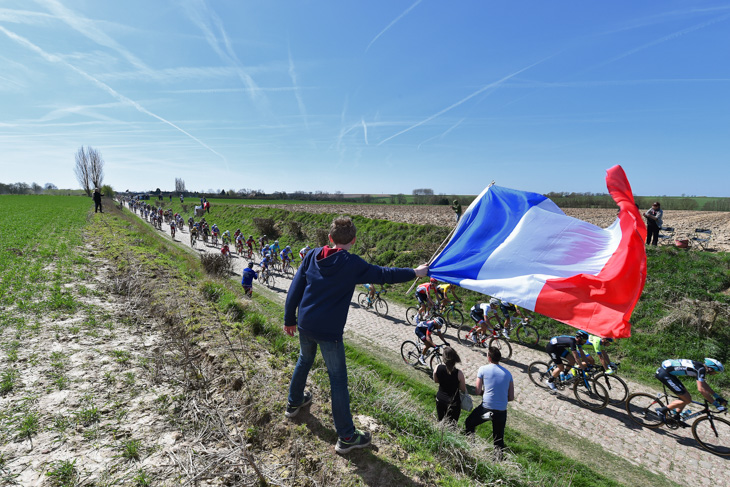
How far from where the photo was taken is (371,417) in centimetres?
496

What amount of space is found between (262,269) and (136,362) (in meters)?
14.3

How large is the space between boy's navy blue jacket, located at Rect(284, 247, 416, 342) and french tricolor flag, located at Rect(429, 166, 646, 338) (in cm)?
161

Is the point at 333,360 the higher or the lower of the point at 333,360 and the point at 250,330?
the higher

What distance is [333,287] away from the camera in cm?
360

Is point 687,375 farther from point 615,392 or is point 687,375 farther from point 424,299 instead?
point 424,299

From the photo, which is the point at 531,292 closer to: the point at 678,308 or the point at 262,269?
the point at 678,308

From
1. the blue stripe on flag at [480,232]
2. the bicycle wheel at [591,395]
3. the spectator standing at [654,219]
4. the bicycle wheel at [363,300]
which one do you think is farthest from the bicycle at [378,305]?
the spectator standing at [654,219]

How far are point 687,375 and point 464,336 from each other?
21.8 ft

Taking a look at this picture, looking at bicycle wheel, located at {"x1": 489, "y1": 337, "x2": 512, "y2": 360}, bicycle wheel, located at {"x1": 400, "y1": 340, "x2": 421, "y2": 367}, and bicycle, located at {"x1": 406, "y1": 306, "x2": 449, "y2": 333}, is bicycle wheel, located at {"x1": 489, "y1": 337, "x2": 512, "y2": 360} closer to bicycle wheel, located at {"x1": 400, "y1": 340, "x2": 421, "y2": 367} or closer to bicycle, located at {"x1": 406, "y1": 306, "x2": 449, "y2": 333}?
bicycle, located at {"x1": 406, "y1": 306, "x2": 449, "y2": 333}

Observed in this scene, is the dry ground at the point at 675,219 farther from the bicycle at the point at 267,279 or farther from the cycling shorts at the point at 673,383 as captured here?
the bicycle at the point at 267,279

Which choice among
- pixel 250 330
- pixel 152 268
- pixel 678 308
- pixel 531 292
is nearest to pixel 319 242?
pixel 152 268

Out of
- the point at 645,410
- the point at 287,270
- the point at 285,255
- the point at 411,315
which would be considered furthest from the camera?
the point at 287,270

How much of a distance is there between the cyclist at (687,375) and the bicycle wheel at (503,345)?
4023 mm

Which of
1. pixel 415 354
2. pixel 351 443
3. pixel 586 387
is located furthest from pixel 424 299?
pixel 351 443
